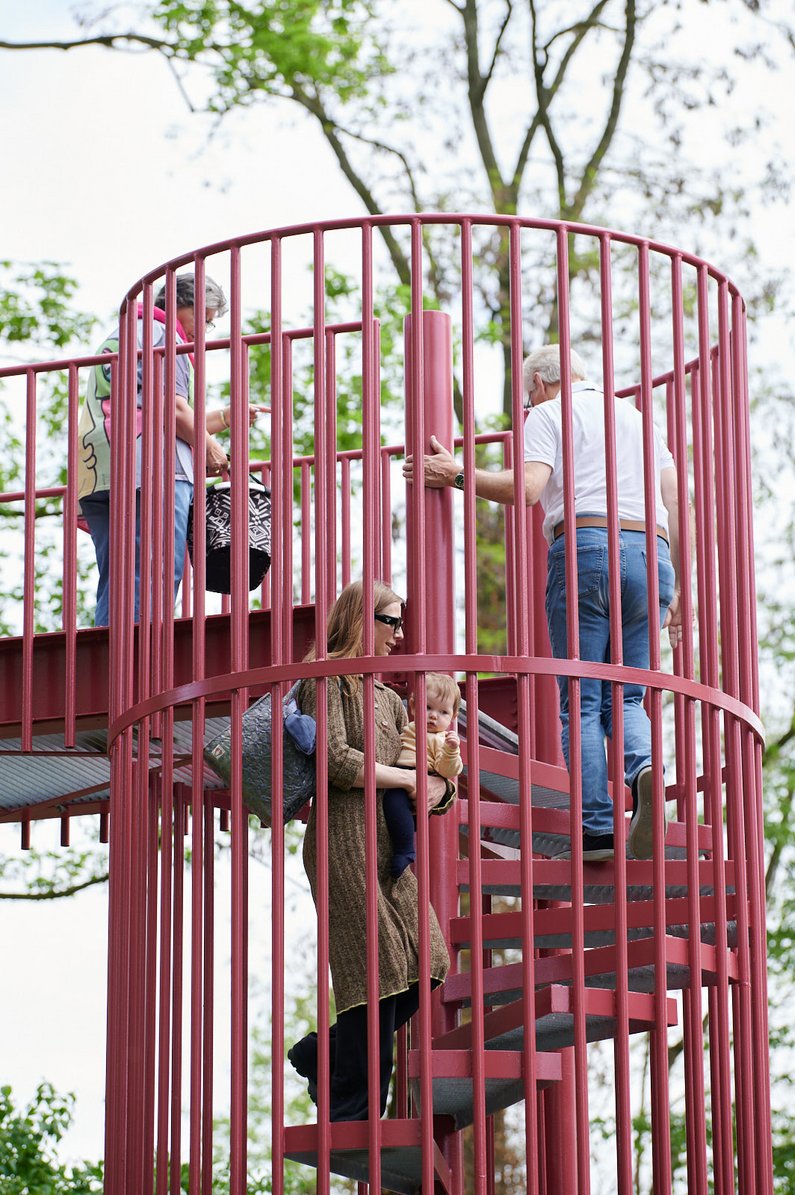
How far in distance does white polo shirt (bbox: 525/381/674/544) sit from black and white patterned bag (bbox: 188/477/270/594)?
1426 mm

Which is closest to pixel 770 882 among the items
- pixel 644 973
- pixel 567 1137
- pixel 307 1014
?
pixel 307 1014

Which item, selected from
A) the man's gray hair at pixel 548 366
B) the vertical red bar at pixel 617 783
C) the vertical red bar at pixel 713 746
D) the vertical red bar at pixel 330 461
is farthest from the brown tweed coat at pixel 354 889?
the man's gray hair at pixel 548 366

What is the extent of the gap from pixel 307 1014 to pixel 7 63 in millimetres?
12746

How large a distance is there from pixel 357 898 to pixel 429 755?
53cm

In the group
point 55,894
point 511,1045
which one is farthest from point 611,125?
point 511,1045

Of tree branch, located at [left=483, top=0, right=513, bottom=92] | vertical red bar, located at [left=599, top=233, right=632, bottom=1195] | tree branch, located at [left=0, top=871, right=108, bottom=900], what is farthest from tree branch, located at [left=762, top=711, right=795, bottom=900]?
vertical red bar, located at [left=599, top=233, right=632, bottom=1195]

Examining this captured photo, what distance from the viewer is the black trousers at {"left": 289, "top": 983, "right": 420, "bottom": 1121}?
6.68 m

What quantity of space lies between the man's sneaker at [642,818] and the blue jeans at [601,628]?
150 mm

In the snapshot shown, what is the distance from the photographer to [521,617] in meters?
6.76

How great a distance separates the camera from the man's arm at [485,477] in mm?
7281

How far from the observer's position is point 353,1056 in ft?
22.1

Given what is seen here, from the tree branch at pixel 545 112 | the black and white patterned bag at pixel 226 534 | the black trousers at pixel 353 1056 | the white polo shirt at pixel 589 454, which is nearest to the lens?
the black trousers at pixel 353 1056

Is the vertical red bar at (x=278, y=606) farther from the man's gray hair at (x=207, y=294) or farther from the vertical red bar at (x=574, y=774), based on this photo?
the man's gray hair at (x=207, y=294)

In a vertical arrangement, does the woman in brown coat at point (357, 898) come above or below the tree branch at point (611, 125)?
below
